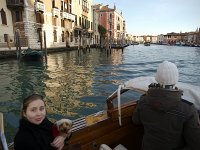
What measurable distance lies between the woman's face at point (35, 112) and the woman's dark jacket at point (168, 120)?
2.60 ft

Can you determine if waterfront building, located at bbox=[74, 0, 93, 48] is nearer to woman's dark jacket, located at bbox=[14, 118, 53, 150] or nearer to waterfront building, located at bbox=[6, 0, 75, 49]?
waterfront building, located at bbox=[6, 0, 75, 49]

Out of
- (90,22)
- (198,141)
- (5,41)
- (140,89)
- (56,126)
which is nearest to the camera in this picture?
(198,141)

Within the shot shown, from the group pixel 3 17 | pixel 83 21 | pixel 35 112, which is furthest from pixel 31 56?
pixel 83 21

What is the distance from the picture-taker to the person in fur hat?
1.61 m

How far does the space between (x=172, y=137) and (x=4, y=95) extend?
689 cm

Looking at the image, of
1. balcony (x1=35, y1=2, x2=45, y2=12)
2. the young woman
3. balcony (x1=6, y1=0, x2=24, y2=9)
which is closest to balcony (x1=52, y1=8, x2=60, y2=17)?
balcony (x1=35, y1=2, x2=45, y2=12)

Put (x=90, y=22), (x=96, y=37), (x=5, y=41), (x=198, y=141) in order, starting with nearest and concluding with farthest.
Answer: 1. (x=198, y=141)
2. (x=5, y=41)
3. (x=90, y=22)
4. (x=96, y=37)

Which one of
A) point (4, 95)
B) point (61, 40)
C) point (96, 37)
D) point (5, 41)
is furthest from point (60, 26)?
point (4, 95)

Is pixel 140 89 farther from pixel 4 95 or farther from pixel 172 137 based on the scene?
pixel 4 95

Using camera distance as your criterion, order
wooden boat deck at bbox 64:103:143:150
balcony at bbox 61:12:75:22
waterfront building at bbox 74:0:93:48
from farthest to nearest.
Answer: waterfront building at bbox 74:0:93:48 → balcony at bbox 61:12:75:22 → wooden boat deck at bbox 64:103:143:150

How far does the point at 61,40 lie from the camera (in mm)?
31312

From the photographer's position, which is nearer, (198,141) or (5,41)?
(198,141)

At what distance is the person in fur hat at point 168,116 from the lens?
5.29 feet

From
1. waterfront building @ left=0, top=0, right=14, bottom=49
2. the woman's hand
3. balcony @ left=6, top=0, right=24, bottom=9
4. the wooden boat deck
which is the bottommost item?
the wooden boat deck
